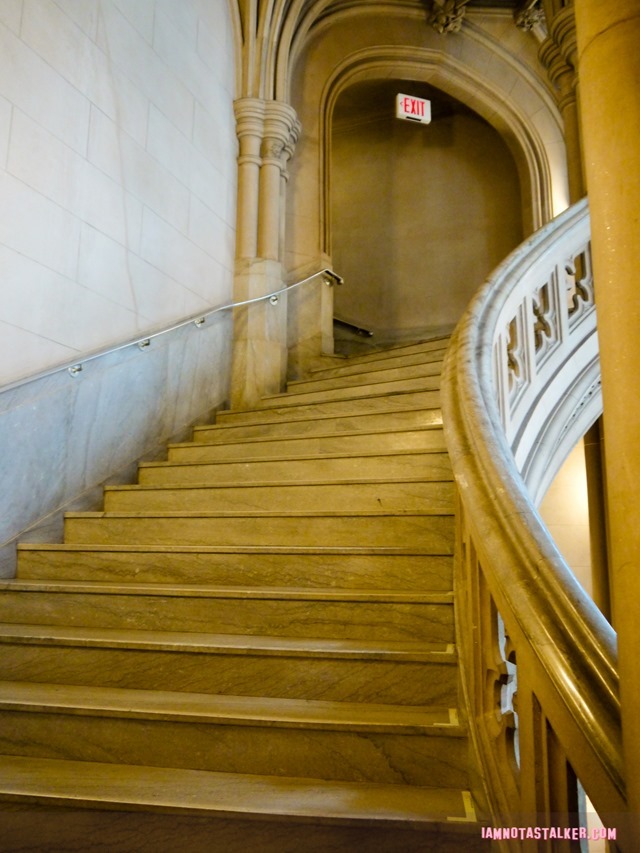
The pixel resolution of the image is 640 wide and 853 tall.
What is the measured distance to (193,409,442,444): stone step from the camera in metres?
3.27

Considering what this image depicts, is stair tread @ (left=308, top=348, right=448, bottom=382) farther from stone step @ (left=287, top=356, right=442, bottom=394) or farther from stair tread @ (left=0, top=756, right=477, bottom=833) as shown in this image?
stair tread @ (left=0, top=756, right=477, bottom=833)

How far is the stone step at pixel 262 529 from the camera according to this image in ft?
7.89

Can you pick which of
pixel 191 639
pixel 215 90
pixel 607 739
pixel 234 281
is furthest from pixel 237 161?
pixel 607 739

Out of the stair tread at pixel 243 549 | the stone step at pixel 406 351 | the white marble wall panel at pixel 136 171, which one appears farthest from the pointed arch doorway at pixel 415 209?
the stair tread at pixel 243 549

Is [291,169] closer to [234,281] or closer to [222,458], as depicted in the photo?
[234,281]

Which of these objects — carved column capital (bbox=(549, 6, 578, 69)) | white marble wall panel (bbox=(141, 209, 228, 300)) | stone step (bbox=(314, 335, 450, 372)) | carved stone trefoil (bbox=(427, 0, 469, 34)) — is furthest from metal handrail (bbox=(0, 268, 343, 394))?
carved stone trefoil (bbox=(427, 0, 469, 34))

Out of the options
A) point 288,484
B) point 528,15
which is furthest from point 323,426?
point 528,15

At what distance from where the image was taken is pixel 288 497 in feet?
9.41

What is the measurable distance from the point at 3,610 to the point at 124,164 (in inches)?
90.3

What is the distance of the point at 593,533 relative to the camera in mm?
5047

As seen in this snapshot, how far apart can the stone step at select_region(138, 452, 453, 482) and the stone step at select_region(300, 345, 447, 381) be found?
3.62ft

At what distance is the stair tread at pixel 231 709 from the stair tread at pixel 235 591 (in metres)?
0.32

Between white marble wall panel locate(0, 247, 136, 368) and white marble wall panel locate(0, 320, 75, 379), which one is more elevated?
white marble wall panel locate(0, 247, 136, 368)

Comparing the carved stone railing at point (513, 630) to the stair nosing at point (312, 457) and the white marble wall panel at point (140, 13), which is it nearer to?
the stair nosing at point (312, 457)
